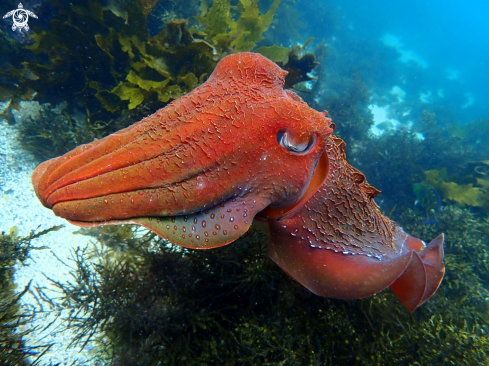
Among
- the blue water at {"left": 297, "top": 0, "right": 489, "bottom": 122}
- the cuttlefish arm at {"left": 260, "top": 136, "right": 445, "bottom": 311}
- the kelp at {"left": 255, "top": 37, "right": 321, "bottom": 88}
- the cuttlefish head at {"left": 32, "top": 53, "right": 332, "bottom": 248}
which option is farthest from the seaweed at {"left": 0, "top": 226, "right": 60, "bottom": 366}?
the blue water at {"left": 297, "top": 0, "right": 489, "bottom": 122}

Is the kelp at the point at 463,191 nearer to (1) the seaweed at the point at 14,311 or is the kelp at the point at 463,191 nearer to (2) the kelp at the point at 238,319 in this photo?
(2) the kelp at the point at 238,319

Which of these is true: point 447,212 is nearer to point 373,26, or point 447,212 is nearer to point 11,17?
point 11,17

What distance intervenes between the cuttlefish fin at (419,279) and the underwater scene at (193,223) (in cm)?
1

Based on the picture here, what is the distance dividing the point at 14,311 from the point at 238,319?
3020 mm

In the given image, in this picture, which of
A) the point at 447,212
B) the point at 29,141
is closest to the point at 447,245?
the point at 447,212

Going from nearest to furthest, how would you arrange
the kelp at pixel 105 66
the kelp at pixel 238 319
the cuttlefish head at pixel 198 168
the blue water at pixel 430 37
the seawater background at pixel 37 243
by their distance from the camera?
1. the cuttlefish head at pixel 198 168
2. the kelp at pixel 238 319
3. the seawater background at pixel 37 243
4. the kelp at pixel 105 66
5. the blue water at pixel 430 37

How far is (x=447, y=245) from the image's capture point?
848 cm

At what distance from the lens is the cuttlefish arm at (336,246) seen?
2.24 m

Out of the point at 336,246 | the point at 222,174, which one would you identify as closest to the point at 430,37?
the point at 336,246

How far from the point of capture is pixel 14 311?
3357 millimetres

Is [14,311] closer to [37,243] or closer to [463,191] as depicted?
[37,243]

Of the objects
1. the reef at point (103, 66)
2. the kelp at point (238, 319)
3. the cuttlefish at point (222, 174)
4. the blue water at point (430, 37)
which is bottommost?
the kelp at point (238, 319)

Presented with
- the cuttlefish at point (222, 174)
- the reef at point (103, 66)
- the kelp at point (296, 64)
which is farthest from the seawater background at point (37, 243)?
the kelp at point (296, 64)

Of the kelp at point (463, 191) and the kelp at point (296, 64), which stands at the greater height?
the kelp at point (296, 64)
